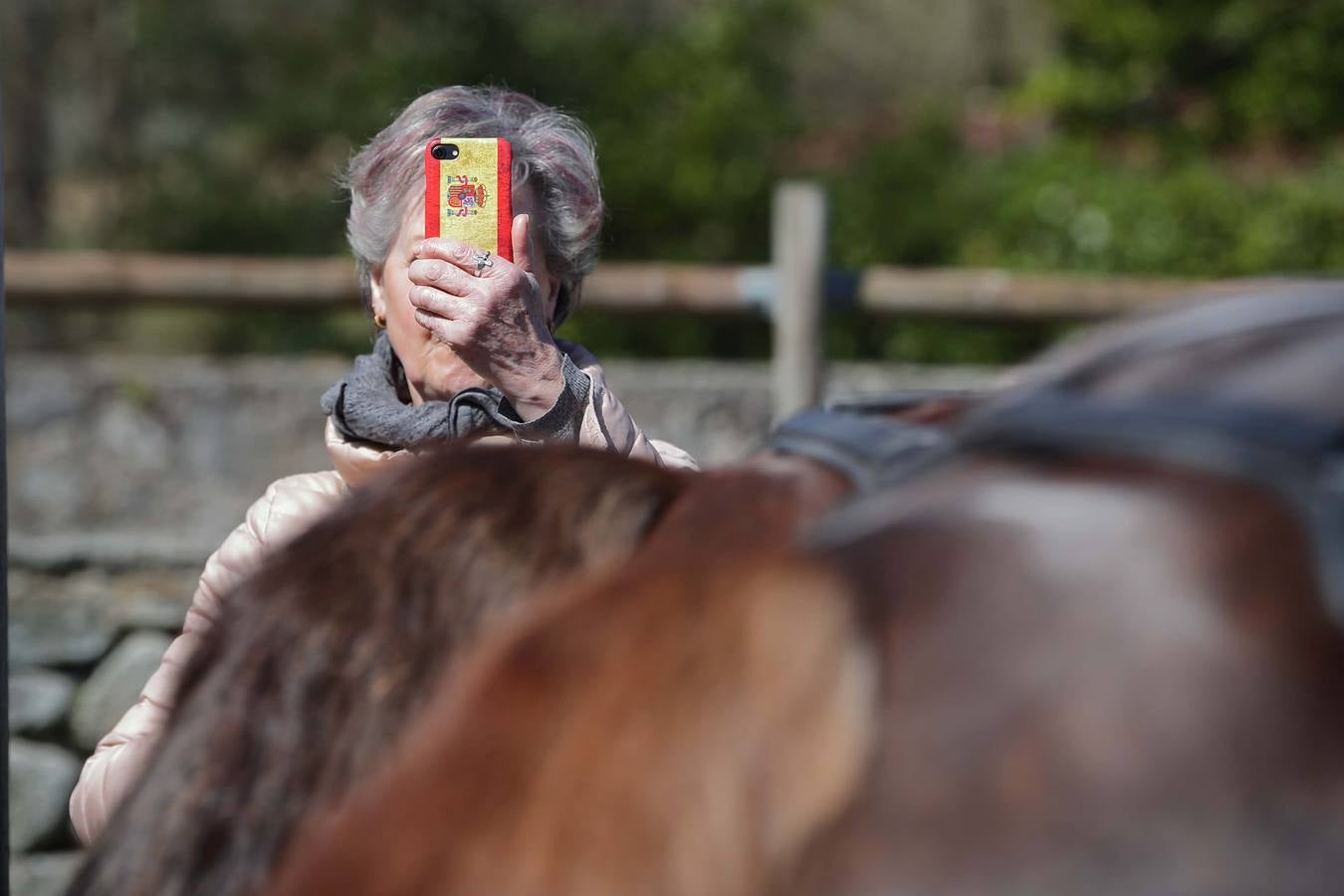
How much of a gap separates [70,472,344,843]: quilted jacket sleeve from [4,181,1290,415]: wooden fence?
108 inches

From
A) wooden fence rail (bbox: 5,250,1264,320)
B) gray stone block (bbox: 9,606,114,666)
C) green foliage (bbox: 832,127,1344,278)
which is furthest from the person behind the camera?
green foliage (bbox: 832,127,1344,278)

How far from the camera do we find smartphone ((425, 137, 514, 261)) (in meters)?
1.60

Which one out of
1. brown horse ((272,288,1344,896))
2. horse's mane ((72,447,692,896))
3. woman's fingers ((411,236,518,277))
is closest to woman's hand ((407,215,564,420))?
woman's fingers ((411,236,518,277))

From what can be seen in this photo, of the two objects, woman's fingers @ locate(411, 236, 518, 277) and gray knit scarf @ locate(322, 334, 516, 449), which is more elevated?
woman's fingers @ locate(411, 236, 518, 277)

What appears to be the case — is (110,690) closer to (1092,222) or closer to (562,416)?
(562,416)

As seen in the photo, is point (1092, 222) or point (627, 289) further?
point (1092, 222)

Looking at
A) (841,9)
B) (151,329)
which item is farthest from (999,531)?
(841,9)

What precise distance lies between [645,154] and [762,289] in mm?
3052

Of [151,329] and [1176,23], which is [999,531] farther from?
[1176,23]

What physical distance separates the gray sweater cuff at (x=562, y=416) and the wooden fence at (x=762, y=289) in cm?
271

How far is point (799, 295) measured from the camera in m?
4.34

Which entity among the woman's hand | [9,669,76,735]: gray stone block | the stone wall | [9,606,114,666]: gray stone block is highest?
the woman's hand

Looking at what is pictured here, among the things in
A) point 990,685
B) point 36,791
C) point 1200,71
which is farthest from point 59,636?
point 1200,71

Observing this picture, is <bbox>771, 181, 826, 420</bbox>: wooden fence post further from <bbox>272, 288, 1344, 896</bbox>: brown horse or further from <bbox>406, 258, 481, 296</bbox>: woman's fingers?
<bbox>272, 288, 1344, 896</bbox>: brown horse
